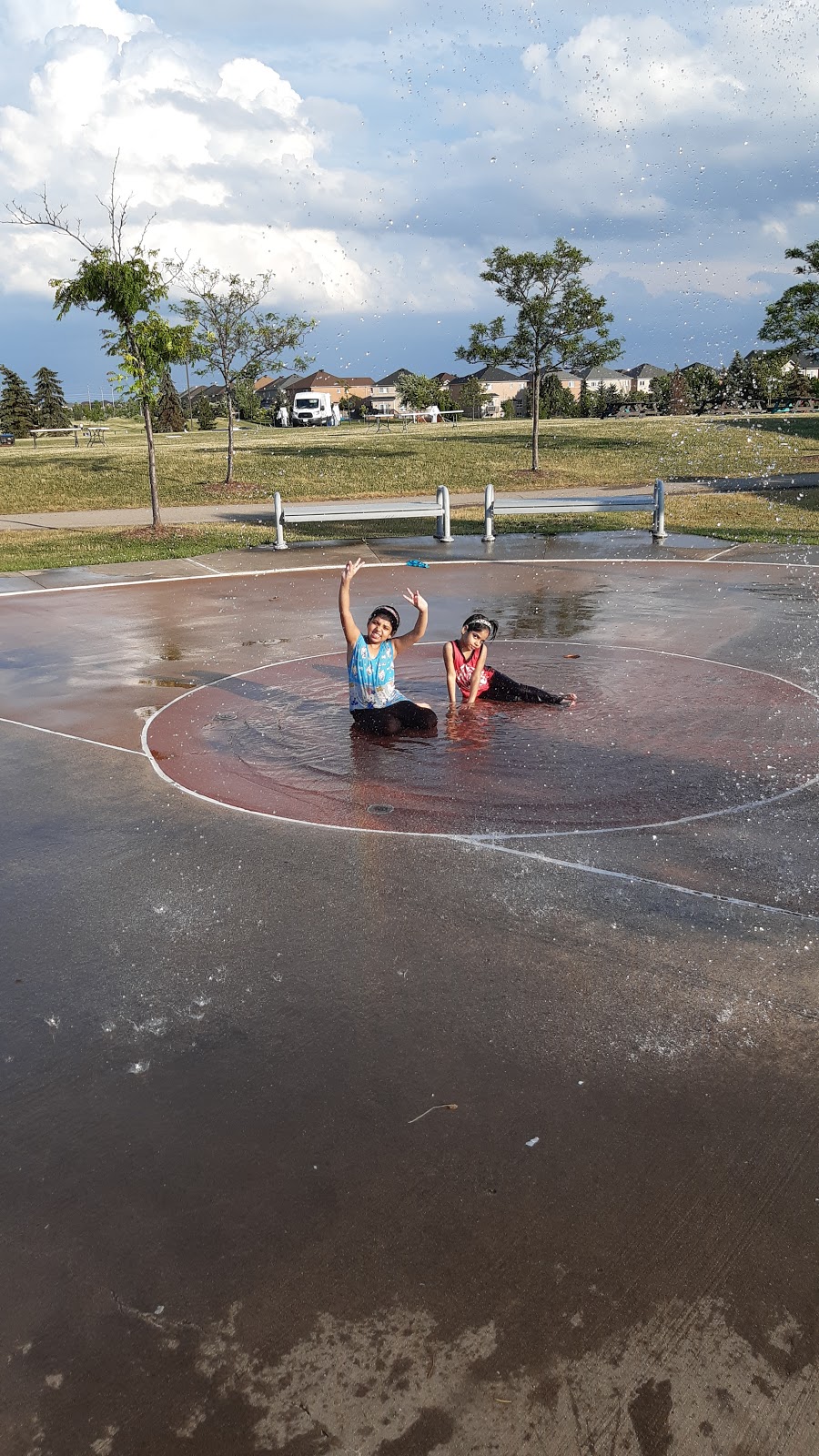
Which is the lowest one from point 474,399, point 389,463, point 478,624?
point 478,624

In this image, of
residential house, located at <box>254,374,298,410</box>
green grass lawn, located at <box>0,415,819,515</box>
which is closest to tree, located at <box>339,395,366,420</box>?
residential house, located at <box>254,374,298,410</box>

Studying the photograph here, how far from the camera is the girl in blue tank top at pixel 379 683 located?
9414 mm

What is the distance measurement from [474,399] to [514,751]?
9559 centimetres

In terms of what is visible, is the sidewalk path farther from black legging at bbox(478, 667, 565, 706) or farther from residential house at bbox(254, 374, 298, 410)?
residential house at bbox(254, 374, 298, 410)

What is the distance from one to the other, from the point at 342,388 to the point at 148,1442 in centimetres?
16701

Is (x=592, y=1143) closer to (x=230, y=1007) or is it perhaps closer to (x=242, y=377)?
(x=230, y=1007)

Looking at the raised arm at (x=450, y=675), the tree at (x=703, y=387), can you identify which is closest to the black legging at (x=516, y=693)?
the raised arm at (x=450, y=675)

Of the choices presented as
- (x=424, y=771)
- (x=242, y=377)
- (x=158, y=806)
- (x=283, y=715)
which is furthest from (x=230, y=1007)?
(x=242, y=377)

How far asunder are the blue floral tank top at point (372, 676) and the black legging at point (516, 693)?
3.81ft

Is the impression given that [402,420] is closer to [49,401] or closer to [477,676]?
[49,401]

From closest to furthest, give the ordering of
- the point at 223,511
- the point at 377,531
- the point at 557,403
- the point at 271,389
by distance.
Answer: the point at 377,531, the point at 223,511, the point at 557,403, the point at 271,389

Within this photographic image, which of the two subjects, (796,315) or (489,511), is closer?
(489,511)

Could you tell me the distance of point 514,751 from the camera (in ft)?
29.6

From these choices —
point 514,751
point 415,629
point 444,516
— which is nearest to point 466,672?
point 415,629
